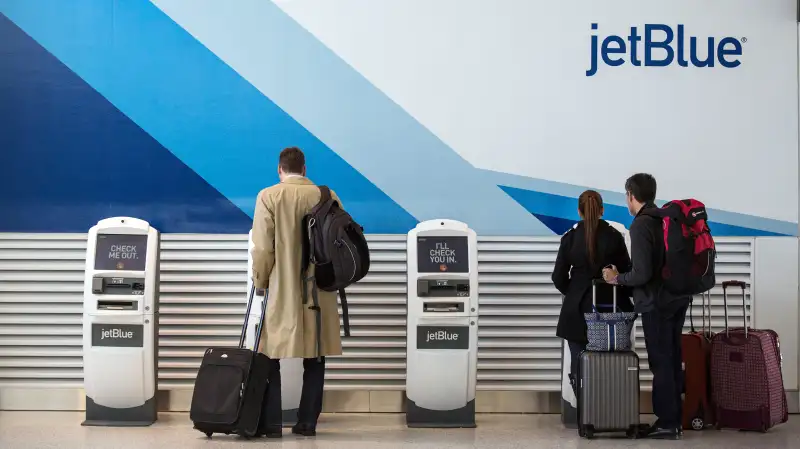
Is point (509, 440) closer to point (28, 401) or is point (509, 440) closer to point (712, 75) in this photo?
point (712, 75)

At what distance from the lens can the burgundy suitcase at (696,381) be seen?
18.8 ft

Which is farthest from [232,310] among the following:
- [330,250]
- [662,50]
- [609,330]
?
[662,50]

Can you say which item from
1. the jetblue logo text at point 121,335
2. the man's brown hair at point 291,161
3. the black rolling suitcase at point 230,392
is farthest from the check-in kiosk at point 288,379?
the jetblue logo text at point 121,335

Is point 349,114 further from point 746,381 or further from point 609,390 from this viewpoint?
point 746,381

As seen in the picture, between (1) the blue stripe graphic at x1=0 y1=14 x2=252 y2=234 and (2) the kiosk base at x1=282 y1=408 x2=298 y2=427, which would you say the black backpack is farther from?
(1) the blue stripe graphic at x1=0 y1=14 x2=252 y2=234

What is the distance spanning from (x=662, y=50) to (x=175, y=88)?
3.24 meters

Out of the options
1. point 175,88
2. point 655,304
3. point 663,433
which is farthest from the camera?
point 175,88

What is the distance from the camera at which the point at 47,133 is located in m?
6.30

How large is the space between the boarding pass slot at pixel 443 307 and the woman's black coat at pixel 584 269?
2.04ft

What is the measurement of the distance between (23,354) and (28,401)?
1.03 ft

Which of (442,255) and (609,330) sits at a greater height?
(442,255)

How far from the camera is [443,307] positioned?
5773 mm

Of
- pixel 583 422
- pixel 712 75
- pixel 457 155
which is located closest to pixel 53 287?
pixel 457 155

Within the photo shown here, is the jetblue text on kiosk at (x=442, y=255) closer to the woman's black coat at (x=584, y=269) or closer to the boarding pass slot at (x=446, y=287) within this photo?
the boarding pass slot at (x=446, y=287)
